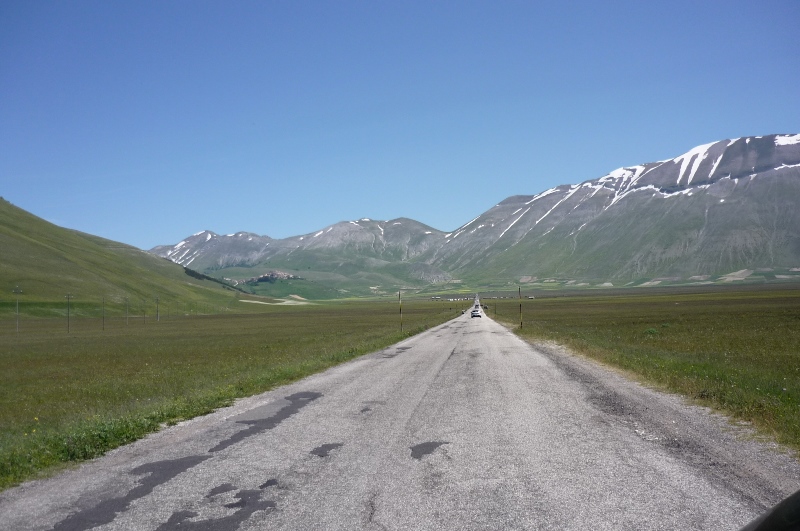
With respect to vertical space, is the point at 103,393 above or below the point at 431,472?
below

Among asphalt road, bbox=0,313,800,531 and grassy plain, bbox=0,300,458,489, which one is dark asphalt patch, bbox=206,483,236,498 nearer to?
asphalt road, bbox=0,313,800,531

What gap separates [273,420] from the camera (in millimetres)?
14852

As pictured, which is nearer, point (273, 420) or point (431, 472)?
point (431, 472)

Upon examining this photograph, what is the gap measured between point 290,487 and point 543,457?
13.4 feet

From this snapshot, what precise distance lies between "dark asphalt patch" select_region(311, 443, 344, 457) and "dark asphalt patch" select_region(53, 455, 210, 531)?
6.10 ft

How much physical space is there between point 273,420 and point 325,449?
143 inches

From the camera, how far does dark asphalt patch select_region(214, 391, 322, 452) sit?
12.5 meters

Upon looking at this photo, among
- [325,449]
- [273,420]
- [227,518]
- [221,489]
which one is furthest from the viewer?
[273,420]

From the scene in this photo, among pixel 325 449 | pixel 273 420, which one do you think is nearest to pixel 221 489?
pixel 325 449

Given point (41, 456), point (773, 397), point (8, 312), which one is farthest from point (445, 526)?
point (8, 312)

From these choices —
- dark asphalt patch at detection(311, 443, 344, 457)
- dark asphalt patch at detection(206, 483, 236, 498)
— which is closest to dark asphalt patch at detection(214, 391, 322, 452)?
dark asphalt patch at detection(311, 443, 344, 457)

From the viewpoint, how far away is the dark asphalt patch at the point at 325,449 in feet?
36.7

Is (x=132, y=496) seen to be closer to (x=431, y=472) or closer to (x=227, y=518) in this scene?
(x=227, y=518)

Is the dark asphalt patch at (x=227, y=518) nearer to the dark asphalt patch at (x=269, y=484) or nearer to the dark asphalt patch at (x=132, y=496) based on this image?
the dark asphalt patch at (x=269, y=484)
